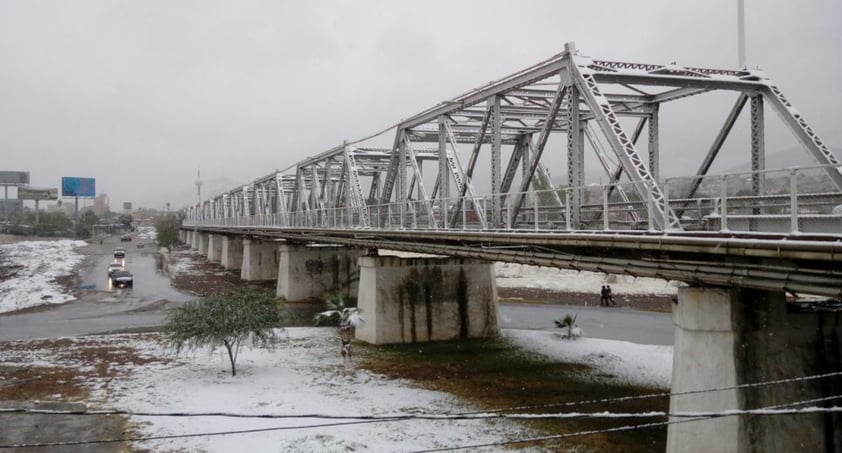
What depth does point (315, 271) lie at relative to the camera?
1871 inches

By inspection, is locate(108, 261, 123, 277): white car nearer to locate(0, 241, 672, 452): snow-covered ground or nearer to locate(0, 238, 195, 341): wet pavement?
locate(0, 238, 195, 341): wet pavement

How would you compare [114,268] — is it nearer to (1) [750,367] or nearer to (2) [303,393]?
(2) [303,393]

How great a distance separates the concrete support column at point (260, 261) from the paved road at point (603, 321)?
94.5 ft

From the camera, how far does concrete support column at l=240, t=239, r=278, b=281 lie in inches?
2443

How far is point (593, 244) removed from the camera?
1355cm

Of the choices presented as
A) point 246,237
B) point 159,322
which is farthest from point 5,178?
point 159,322

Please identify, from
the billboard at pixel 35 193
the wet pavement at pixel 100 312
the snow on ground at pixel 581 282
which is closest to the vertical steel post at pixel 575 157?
the wet pavement at pixel 100 312

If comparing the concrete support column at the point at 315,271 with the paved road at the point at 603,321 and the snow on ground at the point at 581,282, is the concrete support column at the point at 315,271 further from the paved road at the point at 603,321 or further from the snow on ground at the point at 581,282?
the snow on ground at the point at 581,282

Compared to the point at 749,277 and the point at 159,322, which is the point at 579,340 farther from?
the point at 159,322

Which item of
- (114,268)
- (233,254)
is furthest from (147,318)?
(233,254)

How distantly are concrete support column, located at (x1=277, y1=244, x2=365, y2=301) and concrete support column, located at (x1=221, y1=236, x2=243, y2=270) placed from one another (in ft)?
104

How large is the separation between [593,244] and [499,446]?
518 centimetres

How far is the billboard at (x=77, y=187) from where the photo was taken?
174500mm

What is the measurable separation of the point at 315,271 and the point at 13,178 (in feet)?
614
